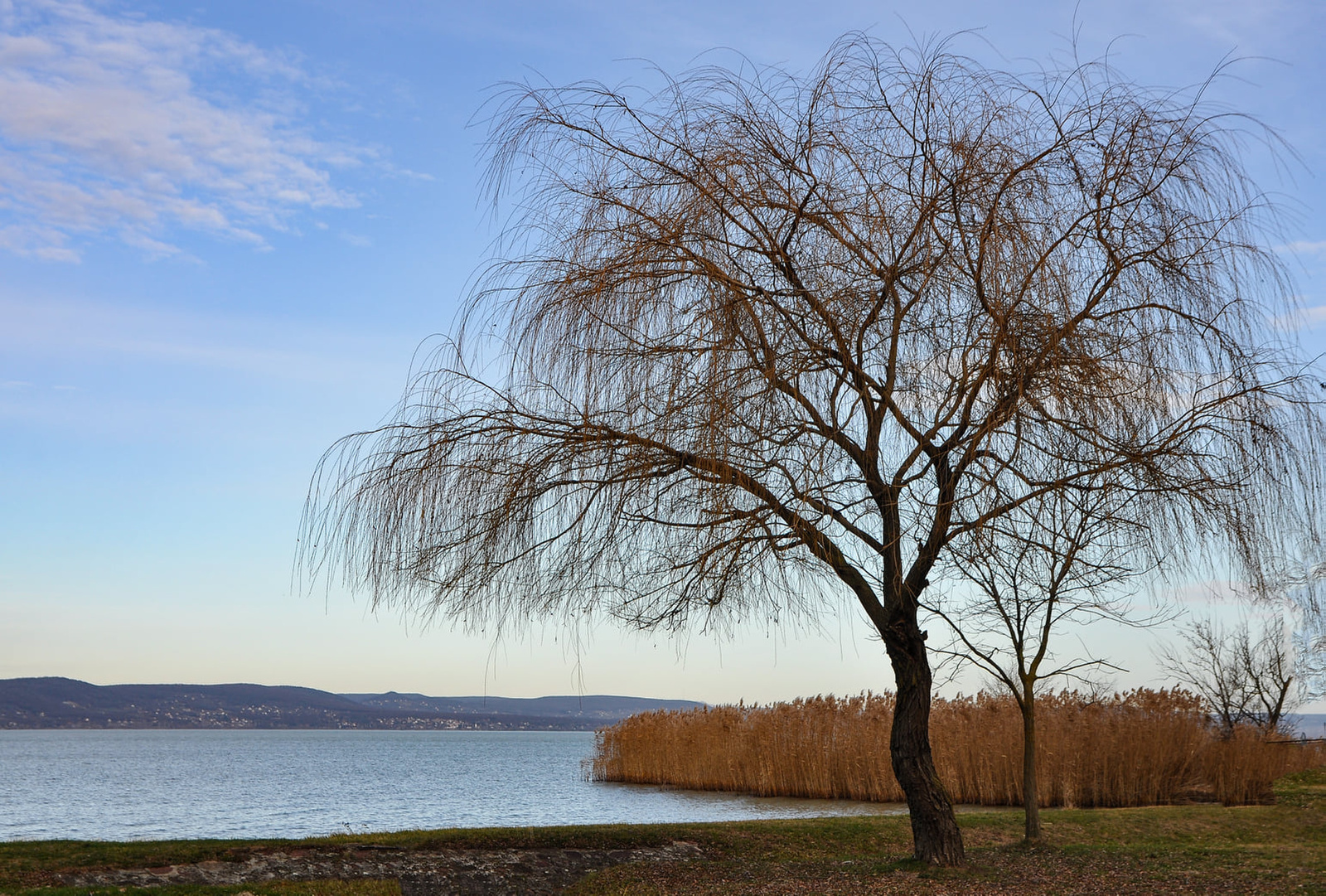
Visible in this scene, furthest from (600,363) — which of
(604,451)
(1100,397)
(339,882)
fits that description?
(339,882)

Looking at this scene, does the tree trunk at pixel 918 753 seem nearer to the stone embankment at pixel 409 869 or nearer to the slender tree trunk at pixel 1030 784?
the slender tree trunk at pixel 1030 784

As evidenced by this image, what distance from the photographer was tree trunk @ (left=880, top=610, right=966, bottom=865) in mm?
8508

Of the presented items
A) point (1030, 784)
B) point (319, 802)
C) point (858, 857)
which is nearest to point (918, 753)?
point (858, 857)

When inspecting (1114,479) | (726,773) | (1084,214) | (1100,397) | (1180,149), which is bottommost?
(726,773)

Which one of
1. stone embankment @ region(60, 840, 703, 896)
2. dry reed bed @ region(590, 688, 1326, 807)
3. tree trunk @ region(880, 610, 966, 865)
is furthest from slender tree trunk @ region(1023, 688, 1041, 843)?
dry reed bed @ region(590, 688, 1326, 807)

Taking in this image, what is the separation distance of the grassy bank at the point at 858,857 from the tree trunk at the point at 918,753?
0.89 feet

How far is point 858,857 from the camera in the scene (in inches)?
418

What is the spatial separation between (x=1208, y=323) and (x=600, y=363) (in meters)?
A: 4.63

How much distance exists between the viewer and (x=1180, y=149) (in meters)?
7.47

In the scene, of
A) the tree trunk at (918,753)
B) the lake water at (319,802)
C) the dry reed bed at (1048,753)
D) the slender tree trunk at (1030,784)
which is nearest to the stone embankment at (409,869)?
the tree trunk at (918,753)

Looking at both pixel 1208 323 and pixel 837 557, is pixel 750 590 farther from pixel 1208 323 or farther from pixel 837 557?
pixel 1208 323

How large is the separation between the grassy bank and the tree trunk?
0.27m

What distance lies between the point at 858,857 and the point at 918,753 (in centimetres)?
274

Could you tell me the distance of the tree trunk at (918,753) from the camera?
8.51 meters
